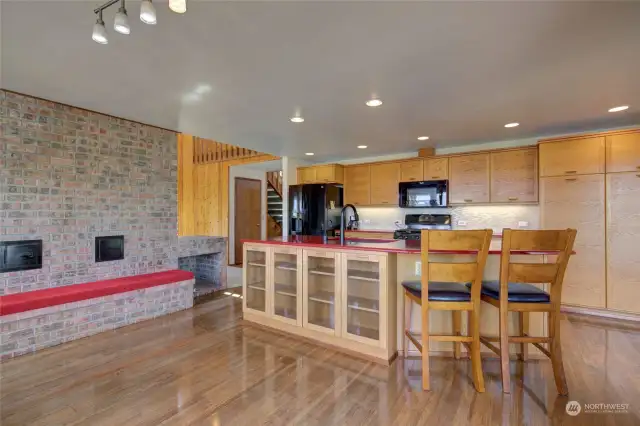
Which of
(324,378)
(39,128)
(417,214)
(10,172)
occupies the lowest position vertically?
(324,378)

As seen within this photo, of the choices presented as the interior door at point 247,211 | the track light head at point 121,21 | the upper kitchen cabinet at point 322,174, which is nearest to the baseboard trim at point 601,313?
the upper kitchen cabinet at point 322,174

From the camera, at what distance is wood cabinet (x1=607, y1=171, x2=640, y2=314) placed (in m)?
3.49

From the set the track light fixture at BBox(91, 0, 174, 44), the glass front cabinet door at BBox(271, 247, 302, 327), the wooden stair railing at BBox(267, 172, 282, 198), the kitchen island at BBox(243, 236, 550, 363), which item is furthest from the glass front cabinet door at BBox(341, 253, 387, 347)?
the wooden stair railing at BBox(267, 172, 282, 198)

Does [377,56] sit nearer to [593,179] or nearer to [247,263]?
[247,263]

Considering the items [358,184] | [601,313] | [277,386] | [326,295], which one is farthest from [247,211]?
[601,313]

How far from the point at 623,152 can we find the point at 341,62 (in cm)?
370

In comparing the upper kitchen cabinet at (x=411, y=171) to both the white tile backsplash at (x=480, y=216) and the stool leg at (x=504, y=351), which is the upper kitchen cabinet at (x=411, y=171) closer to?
the white tile backsplash at (x=480, y=216)

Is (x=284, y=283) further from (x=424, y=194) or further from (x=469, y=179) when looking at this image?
(x=469, y=179)

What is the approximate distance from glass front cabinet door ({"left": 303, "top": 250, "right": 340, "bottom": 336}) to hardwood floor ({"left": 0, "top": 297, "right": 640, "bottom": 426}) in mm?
242

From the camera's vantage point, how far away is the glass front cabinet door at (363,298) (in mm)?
2559

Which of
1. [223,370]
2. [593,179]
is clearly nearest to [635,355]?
[593,179]

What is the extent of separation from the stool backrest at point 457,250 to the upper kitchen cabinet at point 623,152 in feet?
9.53

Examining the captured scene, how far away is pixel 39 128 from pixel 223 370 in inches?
120

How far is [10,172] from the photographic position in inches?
113
